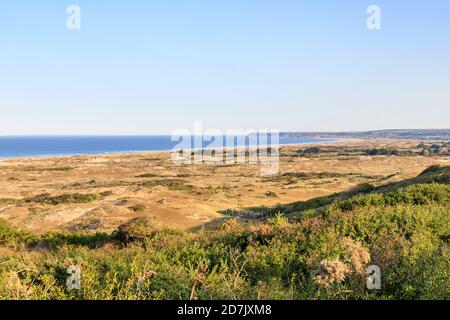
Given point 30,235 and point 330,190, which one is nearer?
point 30,235

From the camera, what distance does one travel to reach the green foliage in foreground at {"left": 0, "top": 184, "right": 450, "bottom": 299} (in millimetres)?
6723

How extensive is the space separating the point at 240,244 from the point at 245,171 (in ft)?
250

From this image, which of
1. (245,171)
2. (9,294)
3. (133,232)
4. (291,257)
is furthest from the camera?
(245,171)

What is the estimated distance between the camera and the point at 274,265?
9.04 m

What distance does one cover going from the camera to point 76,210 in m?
34.8

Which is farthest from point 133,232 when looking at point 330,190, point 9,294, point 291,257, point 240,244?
point 330,190

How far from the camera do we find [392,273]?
24.6 ft

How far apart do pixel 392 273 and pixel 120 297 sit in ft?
15.5

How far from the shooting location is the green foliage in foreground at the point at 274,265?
22.1 ft

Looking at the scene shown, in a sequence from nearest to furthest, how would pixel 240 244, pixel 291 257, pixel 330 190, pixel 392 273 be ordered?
pixel 392 273 < pixel 291 257 < pixel 240 244 < pixel 330 190
